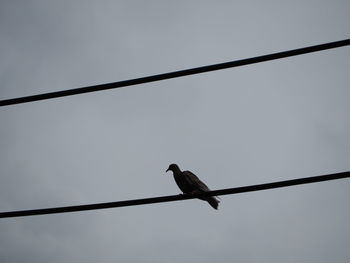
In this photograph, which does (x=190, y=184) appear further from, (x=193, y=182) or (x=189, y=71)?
(x=189, y=71)

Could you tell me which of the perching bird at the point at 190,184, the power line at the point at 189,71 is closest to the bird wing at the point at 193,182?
the perching bird at the point at 190,184

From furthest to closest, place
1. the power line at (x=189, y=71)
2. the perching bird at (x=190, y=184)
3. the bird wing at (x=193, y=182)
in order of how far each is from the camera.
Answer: the bird wing at (x=193, y=182) → the perching bird at (x=190, y=184) → the power line at (x=189, y=71)

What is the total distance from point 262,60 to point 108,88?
4.04ft

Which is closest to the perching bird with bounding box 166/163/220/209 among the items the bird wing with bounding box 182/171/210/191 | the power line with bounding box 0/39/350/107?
the bird wing with bounding box 182/171/210/191

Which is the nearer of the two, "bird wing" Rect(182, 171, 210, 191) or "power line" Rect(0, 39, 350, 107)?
"power line" Rect(0, 39, 350, 107)

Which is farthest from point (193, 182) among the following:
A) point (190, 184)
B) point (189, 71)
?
point (189, 71)

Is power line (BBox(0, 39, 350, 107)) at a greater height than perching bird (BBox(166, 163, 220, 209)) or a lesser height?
greater

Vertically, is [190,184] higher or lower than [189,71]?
lower

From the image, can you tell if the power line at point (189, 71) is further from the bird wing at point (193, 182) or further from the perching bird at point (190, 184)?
the bird wing at point (193, 182)

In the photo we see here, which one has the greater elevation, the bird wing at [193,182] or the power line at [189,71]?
the power line at [189,71]

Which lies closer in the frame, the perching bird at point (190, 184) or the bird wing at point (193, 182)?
the perching bird at point (190, 184)

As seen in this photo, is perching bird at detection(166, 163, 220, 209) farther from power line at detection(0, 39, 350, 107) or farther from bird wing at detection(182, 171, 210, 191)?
power line at detection(0, 39, 350, 107)

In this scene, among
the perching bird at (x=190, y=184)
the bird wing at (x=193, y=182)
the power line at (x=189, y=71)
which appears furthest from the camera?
the bird wing at (x=193, y=182)

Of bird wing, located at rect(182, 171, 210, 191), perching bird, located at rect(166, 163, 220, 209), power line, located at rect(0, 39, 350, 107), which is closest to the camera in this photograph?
power line, located at rect(0, 39, 350, 107)
